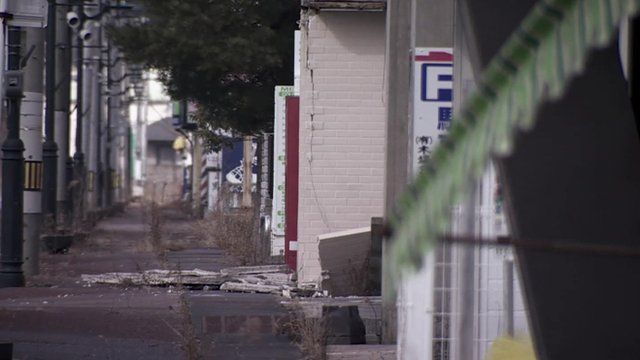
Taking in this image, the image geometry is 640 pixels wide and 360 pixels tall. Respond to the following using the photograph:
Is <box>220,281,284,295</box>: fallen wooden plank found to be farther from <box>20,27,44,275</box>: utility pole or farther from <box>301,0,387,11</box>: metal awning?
<box>20,27,44,275</box>: utility pole

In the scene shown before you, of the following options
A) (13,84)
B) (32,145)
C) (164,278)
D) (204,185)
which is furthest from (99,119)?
(13,84)

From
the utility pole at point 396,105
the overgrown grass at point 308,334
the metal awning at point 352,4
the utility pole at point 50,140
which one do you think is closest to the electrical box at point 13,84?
the metal awning at point 352,4

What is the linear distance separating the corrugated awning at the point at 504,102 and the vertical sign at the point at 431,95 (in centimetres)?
744

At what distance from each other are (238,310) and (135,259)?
852 centimetres

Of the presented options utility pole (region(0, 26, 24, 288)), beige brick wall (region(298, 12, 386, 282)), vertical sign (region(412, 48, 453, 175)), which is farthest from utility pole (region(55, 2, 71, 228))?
vertical sign (region(412, 48, 453, 175))

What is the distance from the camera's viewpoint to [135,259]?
21438 mm

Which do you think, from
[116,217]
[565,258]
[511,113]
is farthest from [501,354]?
[116,217]

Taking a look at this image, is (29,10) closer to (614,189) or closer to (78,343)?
(78,343)

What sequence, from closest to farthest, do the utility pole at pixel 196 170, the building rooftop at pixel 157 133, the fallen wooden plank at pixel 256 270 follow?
the fallen wooden plank at pixel 256 270, the utility pole at pixel 196 170, the building rooftop at pixel 157 133

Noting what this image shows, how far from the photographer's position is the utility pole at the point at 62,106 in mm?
→ 26141

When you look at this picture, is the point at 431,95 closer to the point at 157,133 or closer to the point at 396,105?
the point at 396,105

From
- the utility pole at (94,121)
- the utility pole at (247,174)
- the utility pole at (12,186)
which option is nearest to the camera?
the utility pole at (12,186)

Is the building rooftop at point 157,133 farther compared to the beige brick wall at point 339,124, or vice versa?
the building rooftop at point 157,133

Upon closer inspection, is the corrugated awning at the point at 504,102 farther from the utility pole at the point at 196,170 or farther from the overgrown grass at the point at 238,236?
the utility pole at the point at 196,170
